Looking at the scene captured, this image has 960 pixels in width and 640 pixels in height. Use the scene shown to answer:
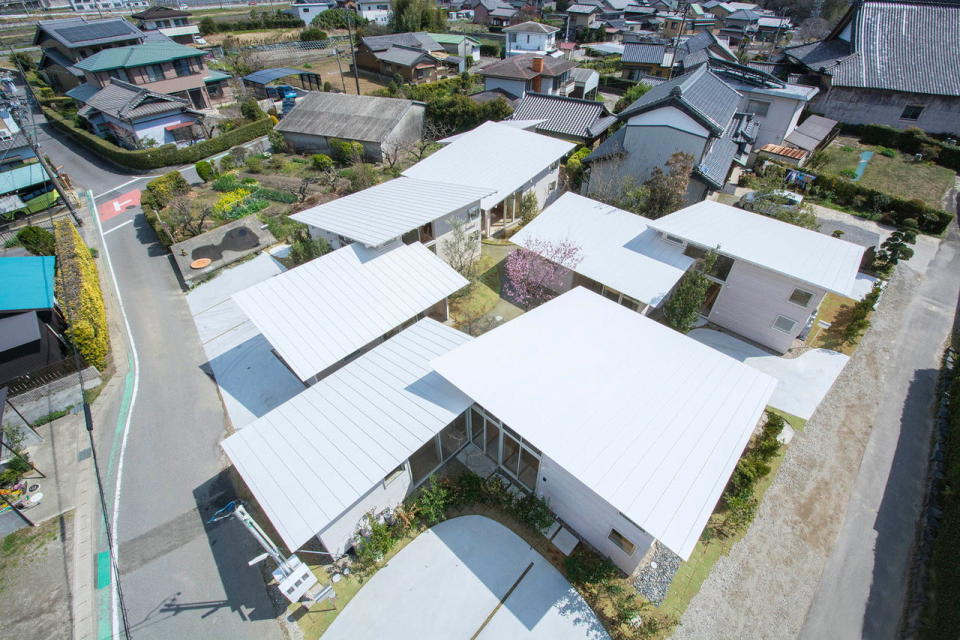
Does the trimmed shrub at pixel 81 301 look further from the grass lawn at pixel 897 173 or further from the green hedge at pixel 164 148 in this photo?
the grass lawn at pixel 897 173

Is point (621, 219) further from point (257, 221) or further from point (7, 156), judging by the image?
point (7, 156)

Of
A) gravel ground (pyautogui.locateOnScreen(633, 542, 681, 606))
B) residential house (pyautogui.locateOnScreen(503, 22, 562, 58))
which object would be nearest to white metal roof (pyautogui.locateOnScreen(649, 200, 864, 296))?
gravel ground (pyautogui.locateOnScreen(633, 542, 681, 606))

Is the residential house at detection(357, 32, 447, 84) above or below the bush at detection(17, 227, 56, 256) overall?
above

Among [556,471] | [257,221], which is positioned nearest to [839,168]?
[556,471]

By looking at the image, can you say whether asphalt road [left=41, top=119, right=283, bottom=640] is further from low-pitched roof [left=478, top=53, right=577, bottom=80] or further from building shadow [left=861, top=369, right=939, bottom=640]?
low-pitched roof [left=478, top=53, right=577, bottom=80]

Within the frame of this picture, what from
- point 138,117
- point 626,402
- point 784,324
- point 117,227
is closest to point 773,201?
point 784,324

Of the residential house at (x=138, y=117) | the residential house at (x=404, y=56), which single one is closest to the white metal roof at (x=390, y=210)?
the residential house at (x=138, y=117)
